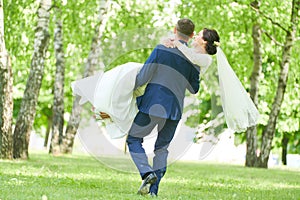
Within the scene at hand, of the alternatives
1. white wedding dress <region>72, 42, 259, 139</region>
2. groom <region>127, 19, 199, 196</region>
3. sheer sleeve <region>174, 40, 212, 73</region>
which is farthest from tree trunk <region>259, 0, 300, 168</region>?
groom <region>127, 19, 199, 196</region>

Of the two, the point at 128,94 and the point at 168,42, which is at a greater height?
the point at 168,42

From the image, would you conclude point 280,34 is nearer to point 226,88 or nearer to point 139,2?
point 139,2

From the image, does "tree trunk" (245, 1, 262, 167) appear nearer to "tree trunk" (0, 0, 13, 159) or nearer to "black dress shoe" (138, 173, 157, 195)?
Result: "tree trunk" (0, 0, 13, 159)

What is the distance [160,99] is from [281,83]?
14482 millimetres

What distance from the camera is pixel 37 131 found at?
49.9 metres

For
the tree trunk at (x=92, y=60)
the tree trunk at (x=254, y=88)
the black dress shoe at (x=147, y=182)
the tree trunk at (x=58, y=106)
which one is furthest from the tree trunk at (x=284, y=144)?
the black dress shoe at (x=147, y=182)

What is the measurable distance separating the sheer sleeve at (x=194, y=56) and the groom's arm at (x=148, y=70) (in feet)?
0.99

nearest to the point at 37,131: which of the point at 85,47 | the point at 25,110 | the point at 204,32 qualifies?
the point at 85,47

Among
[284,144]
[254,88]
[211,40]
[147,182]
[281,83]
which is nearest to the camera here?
[147,182]

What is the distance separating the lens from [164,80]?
26.4 ft

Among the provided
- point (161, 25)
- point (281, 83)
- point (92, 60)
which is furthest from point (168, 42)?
point (161, 25)

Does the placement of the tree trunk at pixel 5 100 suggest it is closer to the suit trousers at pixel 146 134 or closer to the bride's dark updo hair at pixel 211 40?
the suit trousers at pixel 146 134

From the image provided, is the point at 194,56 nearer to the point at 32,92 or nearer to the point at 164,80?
the point at 164,80

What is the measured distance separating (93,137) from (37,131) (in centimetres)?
4076
